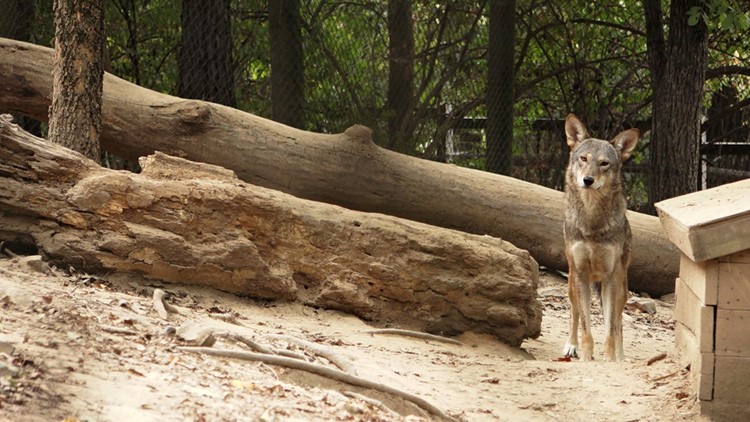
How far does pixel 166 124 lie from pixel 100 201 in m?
2.12

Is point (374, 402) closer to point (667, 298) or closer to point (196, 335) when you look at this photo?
point (196, 335)

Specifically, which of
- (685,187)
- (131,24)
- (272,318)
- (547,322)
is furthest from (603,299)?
(131,24)

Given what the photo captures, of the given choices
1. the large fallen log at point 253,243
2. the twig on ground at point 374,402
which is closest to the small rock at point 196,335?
the twig on ground at point 374,402

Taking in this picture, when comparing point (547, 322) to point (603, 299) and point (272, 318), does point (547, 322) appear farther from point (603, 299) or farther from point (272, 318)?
point (272, 318)

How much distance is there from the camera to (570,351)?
7.99 metres

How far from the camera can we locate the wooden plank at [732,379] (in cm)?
522

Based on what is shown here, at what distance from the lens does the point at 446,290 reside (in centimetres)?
763

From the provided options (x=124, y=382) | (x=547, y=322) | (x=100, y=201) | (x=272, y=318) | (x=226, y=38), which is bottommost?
(x=547, y=322)

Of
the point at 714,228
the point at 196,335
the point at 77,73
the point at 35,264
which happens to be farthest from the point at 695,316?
the point at 77,73

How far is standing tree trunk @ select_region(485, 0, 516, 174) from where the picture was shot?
10859mm

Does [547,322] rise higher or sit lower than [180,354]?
lower

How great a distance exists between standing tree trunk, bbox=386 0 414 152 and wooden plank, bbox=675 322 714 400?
4.89 m

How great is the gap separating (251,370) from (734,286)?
2.58m

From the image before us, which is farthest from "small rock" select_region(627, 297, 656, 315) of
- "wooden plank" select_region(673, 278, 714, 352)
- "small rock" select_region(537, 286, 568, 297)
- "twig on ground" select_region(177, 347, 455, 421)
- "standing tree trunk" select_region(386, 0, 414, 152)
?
"twig on ground" select_region(177, 347, 455, 421)
